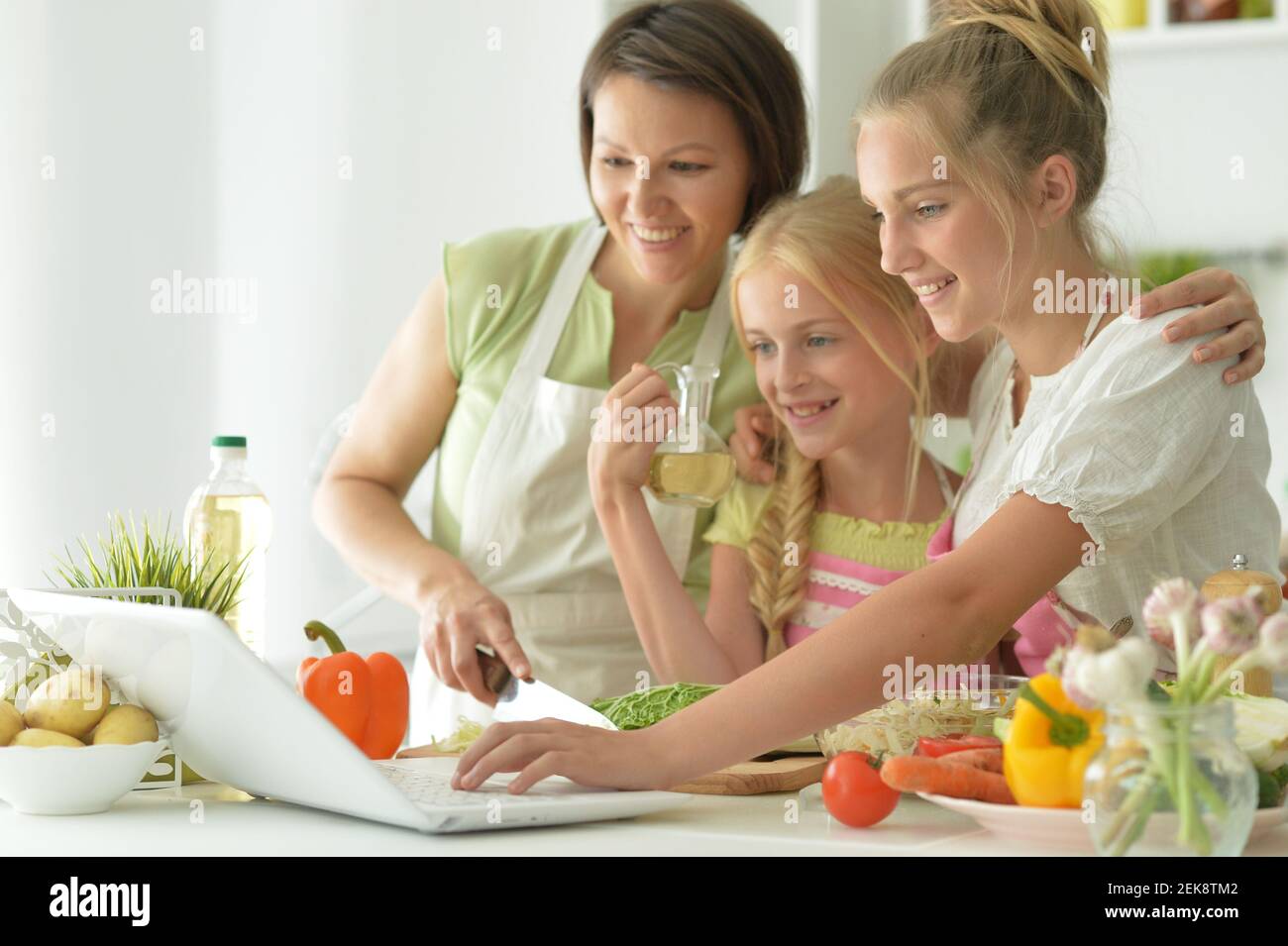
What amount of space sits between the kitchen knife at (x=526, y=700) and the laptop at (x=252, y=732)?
0.61ft

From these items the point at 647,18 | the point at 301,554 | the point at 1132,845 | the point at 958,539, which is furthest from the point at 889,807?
the point at 301,554

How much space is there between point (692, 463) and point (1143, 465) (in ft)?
1.88

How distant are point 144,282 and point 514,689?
60.1 inches

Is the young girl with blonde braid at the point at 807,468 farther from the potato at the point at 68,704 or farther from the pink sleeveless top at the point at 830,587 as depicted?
the potato at the point at 68,704

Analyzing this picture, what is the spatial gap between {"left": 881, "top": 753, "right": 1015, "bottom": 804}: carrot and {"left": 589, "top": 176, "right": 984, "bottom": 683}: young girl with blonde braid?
0.72 meters

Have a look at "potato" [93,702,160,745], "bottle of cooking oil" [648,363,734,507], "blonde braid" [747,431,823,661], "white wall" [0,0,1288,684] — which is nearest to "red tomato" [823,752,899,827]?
"potato" [93,702,160,745]

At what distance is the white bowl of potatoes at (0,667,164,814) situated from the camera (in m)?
1.01

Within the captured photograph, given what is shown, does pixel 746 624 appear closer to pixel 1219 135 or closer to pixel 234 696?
pixel 234 696

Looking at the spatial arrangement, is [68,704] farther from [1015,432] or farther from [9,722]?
[1015,432]

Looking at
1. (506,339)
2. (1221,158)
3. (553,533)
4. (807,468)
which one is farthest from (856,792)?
(1221,158)

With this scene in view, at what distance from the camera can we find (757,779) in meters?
1.17

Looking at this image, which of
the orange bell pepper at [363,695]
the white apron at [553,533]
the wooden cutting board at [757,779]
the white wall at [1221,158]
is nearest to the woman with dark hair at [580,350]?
the white apron at [553,533]

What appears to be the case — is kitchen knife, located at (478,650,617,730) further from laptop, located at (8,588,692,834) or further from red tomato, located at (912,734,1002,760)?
red tomato, located at (912,734,1002,760)

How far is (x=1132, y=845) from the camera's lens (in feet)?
2.60
